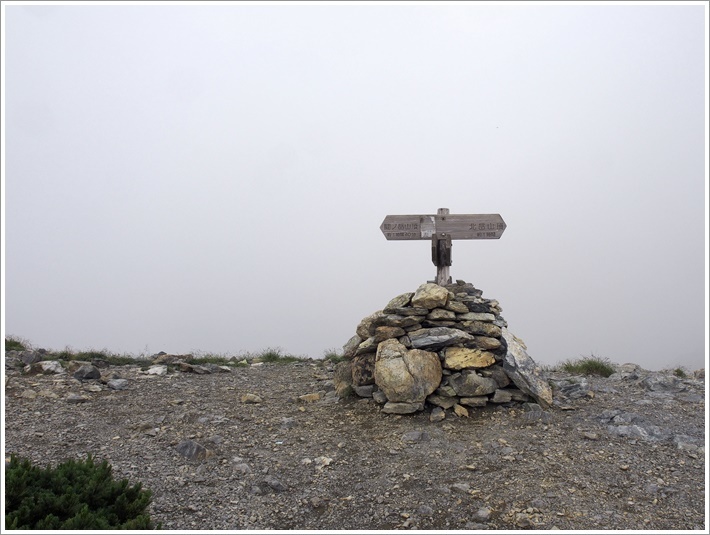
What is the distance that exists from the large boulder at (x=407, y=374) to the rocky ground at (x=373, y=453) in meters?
0.44

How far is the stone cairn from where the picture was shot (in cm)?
967

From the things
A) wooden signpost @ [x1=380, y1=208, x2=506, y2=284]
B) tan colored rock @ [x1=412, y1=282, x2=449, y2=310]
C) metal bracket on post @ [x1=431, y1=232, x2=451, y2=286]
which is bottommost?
tan colored rock @ [x1=412, y1=282, x2=449, y2=310]

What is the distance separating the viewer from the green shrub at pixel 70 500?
466cm

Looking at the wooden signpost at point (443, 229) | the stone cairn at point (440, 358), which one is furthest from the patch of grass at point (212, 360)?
the wooden signpost at point (443, 229)

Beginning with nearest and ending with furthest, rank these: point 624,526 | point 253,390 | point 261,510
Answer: point 624,526 → point 261,510 → point 253,390

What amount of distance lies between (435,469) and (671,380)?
780cm

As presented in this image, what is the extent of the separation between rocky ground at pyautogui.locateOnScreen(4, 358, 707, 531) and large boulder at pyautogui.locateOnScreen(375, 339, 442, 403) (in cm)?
44

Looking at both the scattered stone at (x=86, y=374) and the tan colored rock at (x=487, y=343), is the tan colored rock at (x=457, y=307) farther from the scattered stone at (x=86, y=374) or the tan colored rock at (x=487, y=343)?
the scattered stone at (x=86, y=374)

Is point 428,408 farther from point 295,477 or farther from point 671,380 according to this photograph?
point 671,380

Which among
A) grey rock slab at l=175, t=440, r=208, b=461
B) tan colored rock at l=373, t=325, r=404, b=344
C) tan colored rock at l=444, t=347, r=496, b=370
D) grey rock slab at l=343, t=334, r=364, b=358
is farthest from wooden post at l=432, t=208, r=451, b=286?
grey rock slab at l=175, t=440, r=208, b=461

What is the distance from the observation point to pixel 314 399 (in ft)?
35.8

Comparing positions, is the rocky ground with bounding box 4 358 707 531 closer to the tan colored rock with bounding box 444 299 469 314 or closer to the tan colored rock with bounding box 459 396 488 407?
the tan colored rock with bounding box 459 396 488 407

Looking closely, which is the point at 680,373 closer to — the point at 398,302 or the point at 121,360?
the point at 398,302

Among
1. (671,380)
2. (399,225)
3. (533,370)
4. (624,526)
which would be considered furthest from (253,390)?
(671,380)
